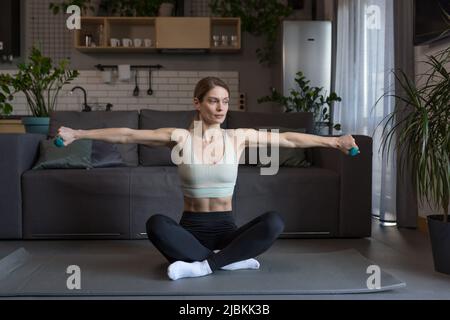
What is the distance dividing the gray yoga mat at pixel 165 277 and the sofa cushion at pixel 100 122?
54.4 inches

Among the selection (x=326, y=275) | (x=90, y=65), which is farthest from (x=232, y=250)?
(x=90, y=65)

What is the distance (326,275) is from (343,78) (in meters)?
3.25

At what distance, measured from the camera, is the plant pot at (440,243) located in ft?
8.97

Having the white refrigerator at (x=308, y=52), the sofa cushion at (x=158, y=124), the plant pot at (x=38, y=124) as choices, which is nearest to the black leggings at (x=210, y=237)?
the sofa cushion at (x=158, y=124)

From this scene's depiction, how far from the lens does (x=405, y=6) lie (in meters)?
4.05

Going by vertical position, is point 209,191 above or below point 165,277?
above

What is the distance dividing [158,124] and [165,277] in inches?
82.4

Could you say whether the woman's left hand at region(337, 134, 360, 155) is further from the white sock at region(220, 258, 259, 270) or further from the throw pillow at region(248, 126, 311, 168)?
the throw pillow at region(248, 126, 311, 168)

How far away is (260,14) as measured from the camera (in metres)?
6.49

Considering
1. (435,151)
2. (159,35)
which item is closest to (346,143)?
(435,151)

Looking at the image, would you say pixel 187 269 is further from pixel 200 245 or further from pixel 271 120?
pixel 271 120

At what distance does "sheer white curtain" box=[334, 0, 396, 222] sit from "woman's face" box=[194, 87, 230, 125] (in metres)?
1.77
